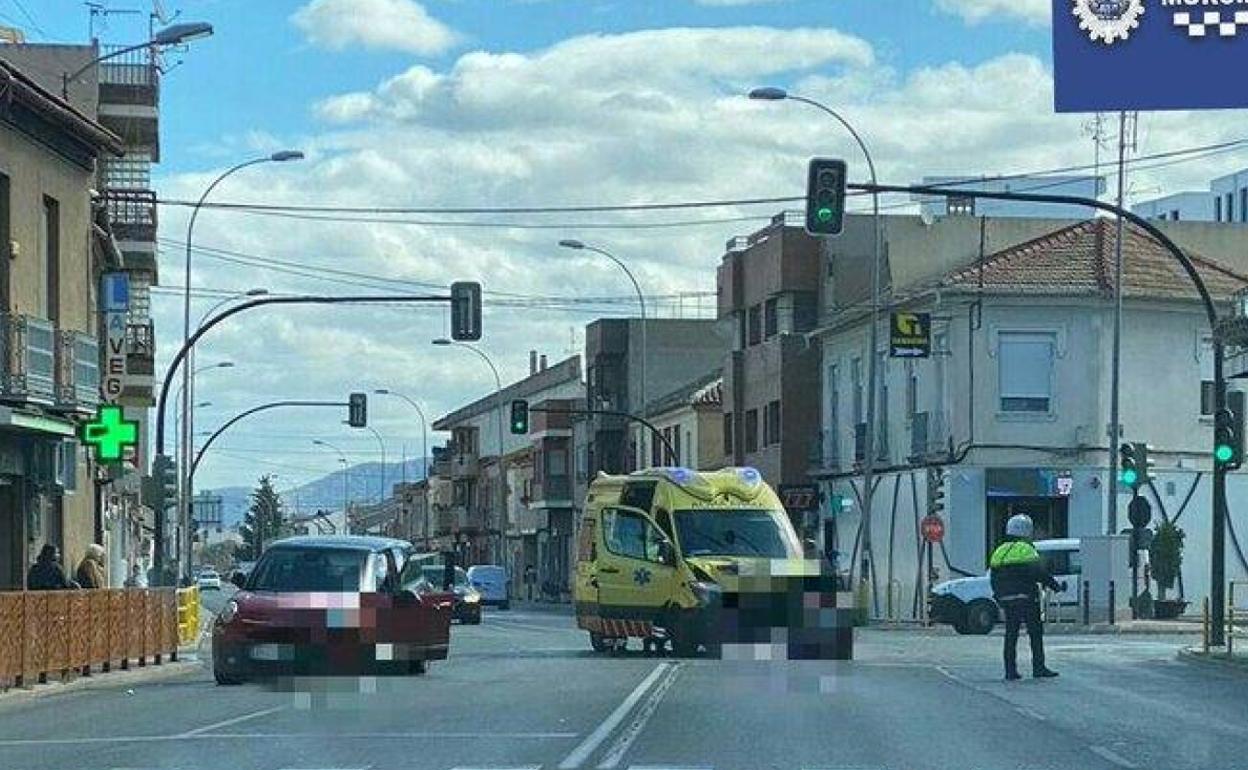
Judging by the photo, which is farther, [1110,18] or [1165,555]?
[1165,555]

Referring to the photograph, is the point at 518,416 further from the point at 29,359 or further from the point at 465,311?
the point at 29,359

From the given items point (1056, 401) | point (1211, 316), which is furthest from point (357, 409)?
point (1211, 316)

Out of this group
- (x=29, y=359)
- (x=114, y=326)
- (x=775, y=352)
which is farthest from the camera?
(x=775, y=352)

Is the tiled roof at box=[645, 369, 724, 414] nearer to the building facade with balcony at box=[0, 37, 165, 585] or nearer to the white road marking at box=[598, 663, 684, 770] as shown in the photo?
the building facade with balcony at box=[0, 37, 165, 585]

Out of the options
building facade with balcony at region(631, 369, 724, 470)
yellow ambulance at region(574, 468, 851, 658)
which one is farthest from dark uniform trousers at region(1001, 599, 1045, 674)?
building facade with balcony at region(631, 369, 724, 470)

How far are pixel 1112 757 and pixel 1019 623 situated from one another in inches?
329

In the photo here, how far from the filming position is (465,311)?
38.3 m

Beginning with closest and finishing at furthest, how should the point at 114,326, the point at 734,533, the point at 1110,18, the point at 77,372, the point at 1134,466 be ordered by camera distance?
1. the point at 1110,18
2. the point at 734,533
3. the point at 77,372
4. the point at 1134,466
5. the point at 114,326

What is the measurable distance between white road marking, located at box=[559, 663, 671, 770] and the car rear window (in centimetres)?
336

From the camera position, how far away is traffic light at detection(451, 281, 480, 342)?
125 feet

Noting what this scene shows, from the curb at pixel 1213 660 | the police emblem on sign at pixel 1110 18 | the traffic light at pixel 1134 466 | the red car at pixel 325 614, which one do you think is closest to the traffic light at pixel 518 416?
the traffic light at pixel 1134 466

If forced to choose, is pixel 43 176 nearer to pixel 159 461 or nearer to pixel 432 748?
pixel 159 461

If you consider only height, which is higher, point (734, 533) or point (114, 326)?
point (114, 326)

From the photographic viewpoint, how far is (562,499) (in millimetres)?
97625
